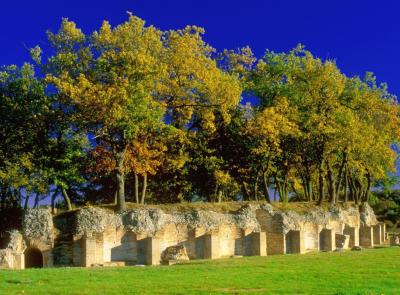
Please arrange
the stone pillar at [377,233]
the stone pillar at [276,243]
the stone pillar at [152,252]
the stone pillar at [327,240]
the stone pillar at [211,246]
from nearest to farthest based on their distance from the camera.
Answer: the stone pillar at [152,252]
the stone pillar at [211,246]
the stone pillar at [276,243]
the stone pillar at [327,240]
the stone pillar at [377,233]

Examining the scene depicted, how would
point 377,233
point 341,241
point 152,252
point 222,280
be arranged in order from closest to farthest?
1. point 222,280
2. point 152,252
3. point 341,241
4. point 377,233

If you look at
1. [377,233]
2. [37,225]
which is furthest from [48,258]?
[377,233]

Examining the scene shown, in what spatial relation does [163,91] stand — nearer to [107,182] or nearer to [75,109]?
[75,109]

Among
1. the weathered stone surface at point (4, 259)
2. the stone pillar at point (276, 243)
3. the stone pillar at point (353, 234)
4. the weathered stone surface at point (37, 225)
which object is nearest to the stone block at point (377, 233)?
the stone pillar at point (353, 234)

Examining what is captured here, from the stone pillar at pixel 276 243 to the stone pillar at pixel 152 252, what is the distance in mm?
10543

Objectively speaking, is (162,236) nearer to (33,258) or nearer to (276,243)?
(33,258)

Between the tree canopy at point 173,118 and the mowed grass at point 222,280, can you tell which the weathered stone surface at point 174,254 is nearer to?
the tree canopy at point 173,118

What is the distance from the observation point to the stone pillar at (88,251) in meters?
35.4

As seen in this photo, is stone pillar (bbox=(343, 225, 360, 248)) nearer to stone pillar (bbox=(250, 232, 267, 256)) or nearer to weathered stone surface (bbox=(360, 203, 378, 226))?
weathered stone surface (bbox=(360, 203, 378, 226))

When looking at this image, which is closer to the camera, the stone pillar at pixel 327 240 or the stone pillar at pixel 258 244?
the stone pillar at pixel 258 244

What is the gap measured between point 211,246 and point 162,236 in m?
3.38

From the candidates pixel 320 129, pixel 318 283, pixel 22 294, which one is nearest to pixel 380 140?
pixel 320 129

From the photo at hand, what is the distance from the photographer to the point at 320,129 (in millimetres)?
51250

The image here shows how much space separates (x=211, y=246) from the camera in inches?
1619
